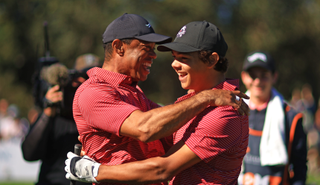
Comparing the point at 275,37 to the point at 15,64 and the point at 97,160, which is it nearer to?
the point at 15,64

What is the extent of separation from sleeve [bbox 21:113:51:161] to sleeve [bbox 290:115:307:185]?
2.91 metres

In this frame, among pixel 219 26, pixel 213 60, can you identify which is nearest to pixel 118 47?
pixel 213 60

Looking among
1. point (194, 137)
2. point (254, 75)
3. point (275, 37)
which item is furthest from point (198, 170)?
point (275, 37)

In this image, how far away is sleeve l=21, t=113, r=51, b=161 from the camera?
13.4 ft

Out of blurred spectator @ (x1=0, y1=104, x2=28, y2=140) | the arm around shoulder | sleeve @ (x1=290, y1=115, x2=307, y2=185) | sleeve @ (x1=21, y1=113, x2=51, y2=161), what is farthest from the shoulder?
blurred spectator @ (x1=0, y1=104, x2=28, y2=140)

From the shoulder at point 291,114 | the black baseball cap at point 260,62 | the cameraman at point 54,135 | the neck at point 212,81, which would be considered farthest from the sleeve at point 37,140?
the shoulder at point 291,114

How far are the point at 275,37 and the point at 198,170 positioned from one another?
61.5 feet

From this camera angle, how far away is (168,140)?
3131 mm

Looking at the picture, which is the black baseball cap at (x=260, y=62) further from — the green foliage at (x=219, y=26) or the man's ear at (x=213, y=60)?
the green foliage at (x=219, y=26)

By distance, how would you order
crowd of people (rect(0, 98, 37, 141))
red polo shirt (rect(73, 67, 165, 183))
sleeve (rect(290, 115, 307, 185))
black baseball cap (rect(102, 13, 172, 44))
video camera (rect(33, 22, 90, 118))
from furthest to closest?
crowd of people (rect(0, 98, 37, 141)) → sleeve (rect(290, 115, 307, 185)) → video camera (rect(33, 22, 90, 118)) → black baseball cap (rect(102, 13, 172, 44)) → red polo shirt (rect(73, 67, 165, 183))

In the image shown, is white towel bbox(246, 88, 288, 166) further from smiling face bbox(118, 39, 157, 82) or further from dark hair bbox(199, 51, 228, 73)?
smiling face bbox(118, 39, 157, 82)

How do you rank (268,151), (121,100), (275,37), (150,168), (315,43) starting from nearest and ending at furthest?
1. (150,168)
2. (121,100)
3. (268,151)
4. (275,37)
5. (315,43)

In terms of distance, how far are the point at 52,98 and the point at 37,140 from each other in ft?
1.61

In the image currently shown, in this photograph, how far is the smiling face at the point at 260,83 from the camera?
4867 mm
